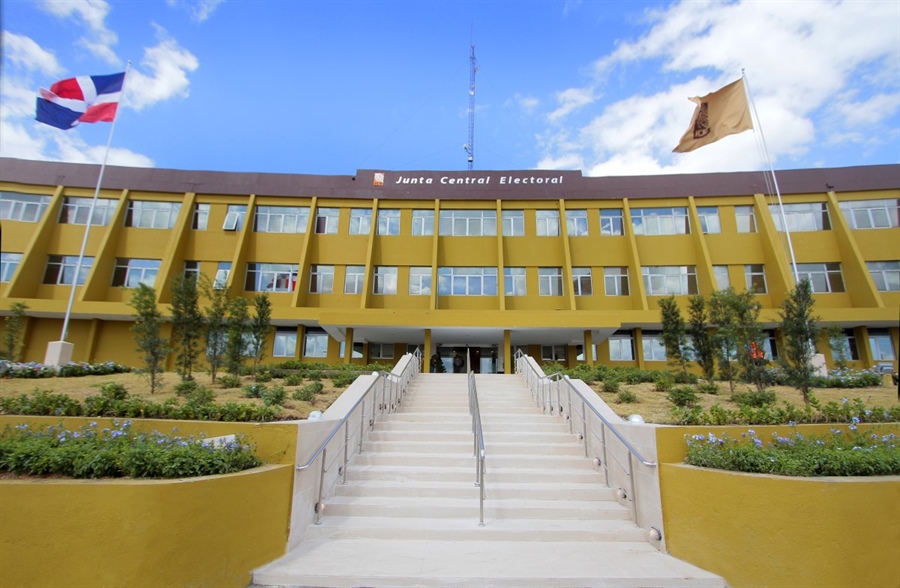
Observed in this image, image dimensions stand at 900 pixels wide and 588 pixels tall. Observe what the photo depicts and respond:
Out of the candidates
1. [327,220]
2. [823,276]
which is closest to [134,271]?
[327,220]

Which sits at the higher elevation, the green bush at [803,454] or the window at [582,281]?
the window at [582,281]

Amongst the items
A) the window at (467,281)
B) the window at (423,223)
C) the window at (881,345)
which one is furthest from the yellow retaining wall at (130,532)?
the window at (881,345)

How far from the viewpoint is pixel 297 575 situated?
15.5ft

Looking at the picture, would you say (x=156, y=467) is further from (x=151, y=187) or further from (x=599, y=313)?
(x=151, y=187)

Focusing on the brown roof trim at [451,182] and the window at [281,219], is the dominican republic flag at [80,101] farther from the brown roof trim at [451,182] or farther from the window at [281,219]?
the window at [281,219]

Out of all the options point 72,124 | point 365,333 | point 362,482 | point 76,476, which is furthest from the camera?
point 365,333

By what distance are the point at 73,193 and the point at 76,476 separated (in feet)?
88.1

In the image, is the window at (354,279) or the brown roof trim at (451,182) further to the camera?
the window at (354,279)

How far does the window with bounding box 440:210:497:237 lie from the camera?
25359 millimetres

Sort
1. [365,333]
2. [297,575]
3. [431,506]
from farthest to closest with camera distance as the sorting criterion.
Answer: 1. [365,333]
2. [431,506]
3. [297,575]

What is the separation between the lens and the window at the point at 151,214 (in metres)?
25.0

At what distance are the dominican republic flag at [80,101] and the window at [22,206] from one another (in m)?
8.27

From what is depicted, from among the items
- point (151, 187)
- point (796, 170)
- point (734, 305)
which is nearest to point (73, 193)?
point (151, 187)

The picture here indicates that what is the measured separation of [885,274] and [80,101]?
36.8 meters
